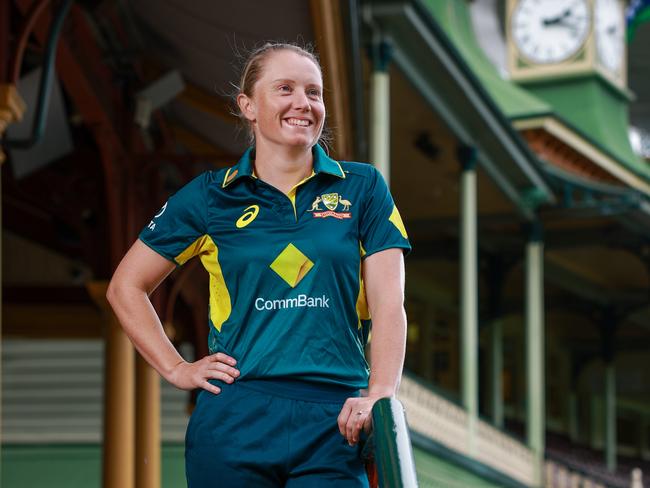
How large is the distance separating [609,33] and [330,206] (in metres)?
30.0

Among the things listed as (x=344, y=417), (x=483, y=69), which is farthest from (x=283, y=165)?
(x=483, y=69)

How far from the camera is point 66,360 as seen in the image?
1672 centimetres

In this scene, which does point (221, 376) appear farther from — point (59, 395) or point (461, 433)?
point (461, 433)

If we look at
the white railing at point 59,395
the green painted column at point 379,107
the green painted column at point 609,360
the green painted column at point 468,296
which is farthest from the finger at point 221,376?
the green painted column at point 609,360

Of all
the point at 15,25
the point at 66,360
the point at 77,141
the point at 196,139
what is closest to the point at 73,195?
the point at 77,141

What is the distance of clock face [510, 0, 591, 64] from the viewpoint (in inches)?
1195

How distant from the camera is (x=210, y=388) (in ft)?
8.70

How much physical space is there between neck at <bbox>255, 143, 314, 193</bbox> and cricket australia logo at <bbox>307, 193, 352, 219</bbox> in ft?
0.22

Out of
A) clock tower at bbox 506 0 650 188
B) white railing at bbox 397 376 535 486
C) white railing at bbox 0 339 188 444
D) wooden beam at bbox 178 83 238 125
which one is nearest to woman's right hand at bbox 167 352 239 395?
wooden beam at bbox 178 83 238 125

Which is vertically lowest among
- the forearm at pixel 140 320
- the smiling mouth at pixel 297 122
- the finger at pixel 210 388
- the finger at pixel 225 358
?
the finger at pixel 210 388

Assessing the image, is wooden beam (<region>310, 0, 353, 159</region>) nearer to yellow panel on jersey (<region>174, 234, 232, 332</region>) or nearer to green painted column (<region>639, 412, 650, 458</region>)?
yellow panel on jersey (<region>174, 234, 232, 332</region>)

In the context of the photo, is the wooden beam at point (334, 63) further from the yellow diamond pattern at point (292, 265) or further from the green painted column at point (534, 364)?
the green painted column at point (534, 364)

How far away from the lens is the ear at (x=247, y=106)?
2867 mm

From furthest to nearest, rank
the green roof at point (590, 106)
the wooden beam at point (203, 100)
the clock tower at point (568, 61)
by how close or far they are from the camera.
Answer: the clock tower at point (568, 61) → the green roof at point (590, 106) → the wooden beam at point (203, 100)
